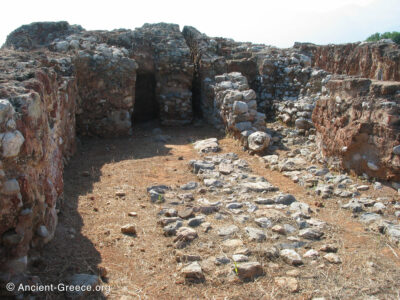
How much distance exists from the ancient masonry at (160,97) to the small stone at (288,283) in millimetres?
2051

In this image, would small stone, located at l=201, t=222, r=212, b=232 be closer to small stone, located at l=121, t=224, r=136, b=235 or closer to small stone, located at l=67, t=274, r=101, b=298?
small stone, located at l=121, t=224, r=136, b=235

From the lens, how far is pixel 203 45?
1119 centimetres

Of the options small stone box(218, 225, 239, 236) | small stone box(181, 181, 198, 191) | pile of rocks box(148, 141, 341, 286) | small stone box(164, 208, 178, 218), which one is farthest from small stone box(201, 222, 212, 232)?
small stone box(181, 181, 198, 191)

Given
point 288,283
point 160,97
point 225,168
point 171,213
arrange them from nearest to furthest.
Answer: point 288,283 < point 171,213 < point 225,168 < point 160,97

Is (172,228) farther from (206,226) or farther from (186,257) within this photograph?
(186,257)

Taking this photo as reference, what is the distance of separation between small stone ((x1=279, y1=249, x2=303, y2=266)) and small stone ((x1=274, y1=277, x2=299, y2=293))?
0.25 meters

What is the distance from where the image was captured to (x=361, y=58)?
41.1 ft

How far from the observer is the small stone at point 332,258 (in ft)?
11.1

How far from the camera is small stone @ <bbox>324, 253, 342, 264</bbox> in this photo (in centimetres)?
340

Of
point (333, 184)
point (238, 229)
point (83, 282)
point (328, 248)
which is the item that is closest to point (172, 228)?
point (238, 229)

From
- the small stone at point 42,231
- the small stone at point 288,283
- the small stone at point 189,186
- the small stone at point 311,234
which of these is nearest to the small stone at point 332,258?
the small stone at point 311,234

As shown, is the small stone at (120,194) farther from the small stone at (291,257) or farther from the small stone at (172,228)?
the small stone at (291,257)

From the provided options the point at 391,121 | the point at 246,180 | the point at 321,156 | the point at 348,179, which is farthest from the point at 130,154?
the point at 391,121

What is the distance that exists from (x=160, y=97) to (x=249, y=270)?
25.0 feet
